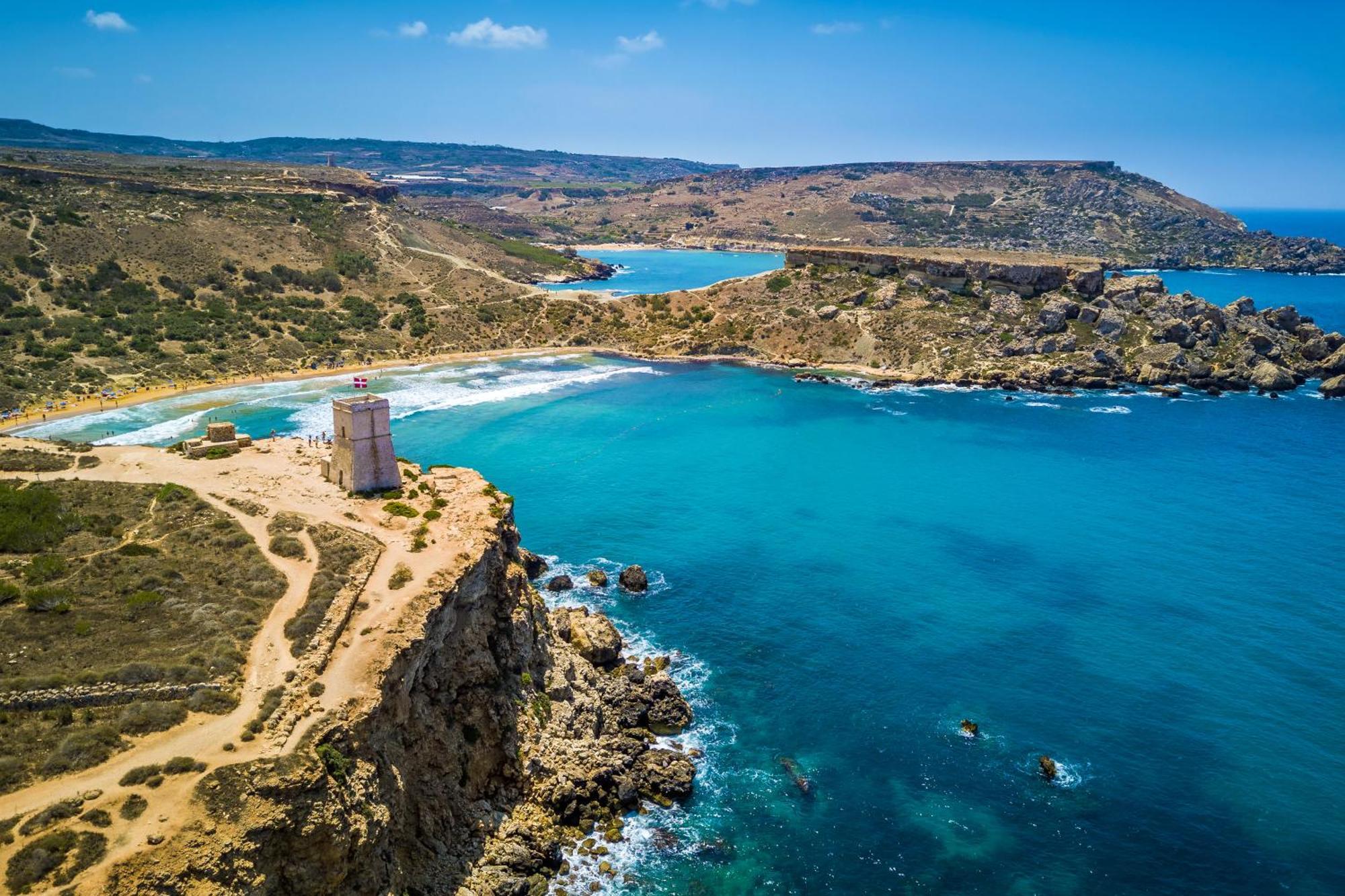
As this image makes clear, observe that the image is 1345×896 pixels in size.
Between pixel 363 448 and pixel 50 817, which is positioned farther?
pixel 363 448

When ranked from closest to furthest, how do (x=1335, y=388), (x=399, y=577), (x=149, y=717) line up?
(x=149, y=717) < (x=399, y=577) < (x=1335, y=388)

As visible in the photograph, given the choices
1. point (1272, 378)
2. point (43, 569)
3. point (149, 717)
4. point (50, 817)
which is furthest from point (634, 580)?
point (1272, 378)

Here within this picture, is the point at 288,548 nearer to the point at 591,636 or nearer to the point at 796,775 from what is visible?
the point at 591,636

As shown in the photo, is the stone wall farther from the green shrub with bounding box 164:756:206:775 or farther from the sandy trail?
the green shrub with bounding box 164:756:206:775

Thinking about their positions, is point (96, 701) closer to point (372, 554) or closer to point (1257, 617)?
point (372, 554)

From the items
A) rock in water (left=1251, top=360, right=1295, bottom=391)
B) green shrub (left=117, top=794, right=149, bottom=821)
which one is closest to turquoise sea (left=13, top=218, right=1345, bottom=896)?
rock in water (left=1251, top=360, right=1295, bottom=391)

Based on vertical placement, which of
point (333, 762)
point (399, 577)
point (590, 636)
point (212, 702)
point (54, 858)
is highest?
point (399, 577)
